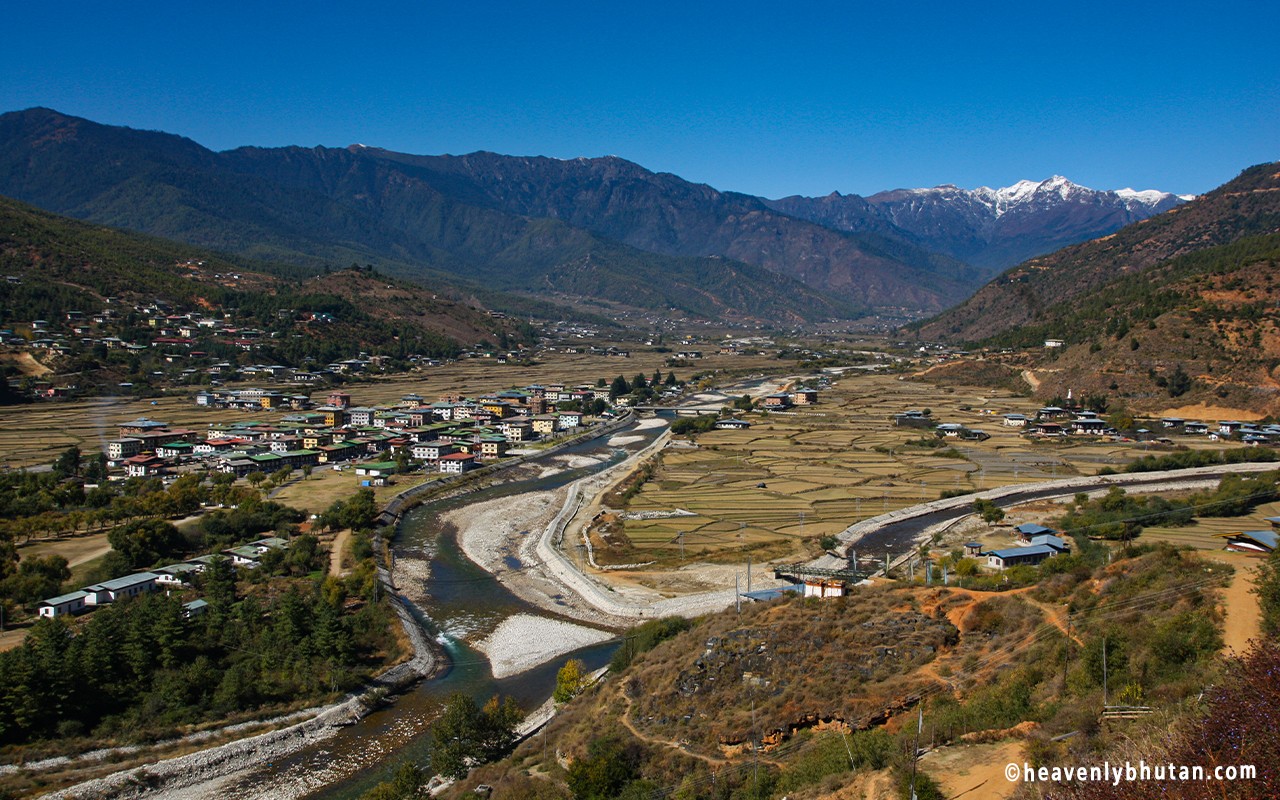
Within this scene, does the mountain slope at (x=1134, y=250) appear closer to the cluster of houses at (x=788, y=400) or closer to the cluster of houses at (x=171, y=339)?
the cluster of houses at (x=788, y=400)

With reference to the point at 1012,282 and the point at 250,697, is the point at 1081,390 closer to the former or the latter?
the point at 250,697

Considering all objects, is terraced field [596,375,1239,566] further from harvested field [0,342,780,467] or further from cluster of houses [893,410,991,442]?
harvested field [0,342,780,467]

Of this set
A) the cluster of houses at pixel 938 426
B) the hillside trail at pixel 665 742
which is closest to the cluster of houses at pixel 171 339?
the cluster of houses at pixel 938 426

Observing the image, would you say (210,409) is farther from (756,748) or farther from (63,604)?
(756,748)

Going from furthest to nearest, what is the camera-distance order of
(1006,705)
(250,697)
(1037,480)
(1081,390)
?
(1081,390) → (1037,480) → (250,697) → (1006,705)

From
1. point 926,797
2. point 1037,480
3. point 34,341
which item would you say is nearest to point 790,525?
point 1037,480

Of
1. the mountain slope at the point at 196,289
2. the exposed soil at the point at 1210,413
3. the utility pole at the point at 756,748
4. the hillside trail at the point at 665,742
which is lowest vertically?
the hillside trail at the point at 665,742
